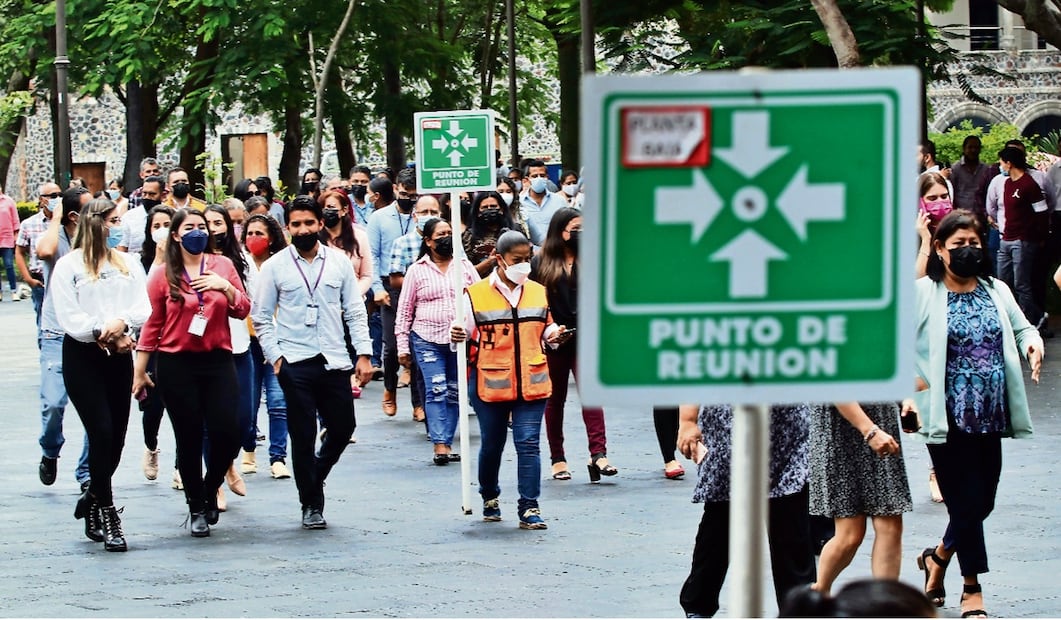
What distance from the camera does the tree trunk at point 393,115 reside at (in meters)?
31.4

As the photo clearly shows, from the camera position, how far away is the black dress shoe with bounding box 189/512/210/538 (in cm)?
1094

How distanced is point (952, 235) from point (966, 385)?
25.2 inches

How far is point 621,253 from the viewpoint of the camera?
3.52 meters

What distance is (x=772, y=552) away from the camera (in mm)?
7559

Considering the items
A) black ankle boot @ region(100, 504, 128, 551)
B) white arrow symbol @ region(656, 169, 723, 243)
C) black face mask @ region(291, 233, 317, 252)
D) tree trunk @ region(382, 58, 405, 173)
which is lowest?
black ankle boot @ region(100, 504, 128, 551)

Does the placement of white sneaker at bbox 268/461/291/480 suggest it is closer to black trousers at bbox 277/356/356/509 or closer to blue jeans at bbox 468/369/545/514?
black trousers at bbox 277/356/356/509

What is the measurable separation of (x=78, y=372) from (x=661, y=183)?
7.62 metres

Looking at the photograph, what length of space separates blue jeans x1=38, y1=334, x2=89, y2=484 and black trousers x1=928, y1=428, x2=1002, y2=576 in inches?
223

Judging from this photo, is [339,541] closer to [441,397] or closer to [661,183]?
[441,397]

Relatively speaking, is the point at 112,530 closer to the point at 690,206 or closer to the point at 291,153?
the point at 690,206

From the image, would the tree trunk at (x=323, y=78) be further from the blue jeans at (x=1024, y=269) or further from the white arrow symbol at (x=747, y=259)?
the white arrow symbol at (x=747, y=259)

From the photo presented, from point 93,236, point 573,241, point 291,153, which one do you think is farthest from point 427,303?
point 291,153

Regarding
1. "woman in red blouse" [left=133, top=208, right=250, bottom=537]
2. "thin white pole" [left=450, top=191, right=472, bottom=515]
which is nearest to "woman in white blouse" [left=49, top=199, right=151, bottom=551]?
"woman in red blouse" [left=133, top=208, right=250, bottom=537]

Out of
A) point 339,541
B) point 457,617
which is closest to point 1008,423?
point 457,617
